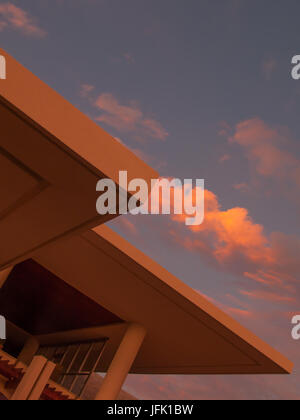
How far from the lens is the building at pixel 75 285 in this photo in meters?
6.36

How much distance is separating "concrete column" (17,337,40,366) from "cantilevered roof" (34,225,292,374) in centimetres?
783

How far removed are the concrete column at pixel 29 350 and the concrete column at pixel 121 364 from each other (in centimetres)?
973

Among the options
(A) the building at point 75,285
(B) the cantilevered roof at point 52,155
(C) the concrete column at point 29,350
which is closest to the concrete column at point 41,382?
(A) the building at point 75,285

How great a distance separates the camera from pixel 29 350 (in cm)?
2538

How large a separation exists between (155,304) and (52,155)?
1028 centimetres

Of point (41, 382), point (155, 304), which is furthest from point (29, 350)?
point (41, 382)

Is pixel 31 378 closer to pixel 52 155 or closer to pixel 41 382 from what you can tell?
pixel 41 382

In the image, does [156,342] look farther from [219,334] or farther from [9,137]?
[9,137]

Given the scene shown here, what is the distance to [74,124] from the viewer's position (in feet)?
20.9

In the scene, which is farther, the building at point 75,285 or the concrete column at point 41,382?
the concrete column at point 41,382

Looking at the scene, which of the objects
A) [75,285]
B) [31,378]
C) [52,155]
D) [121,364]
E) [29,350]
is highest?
[75,285]

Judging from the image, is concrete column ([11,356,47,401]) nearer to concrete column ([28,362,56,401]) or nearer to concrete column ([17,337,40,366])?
concrete column ([28,362,56,401])

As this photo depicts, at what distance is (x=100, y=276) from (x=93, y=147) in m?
9.94

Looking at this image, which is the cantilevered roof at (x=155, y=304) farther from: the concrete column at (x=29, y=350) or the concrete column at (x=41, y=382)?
the concrete column at (x=29, y=350)
